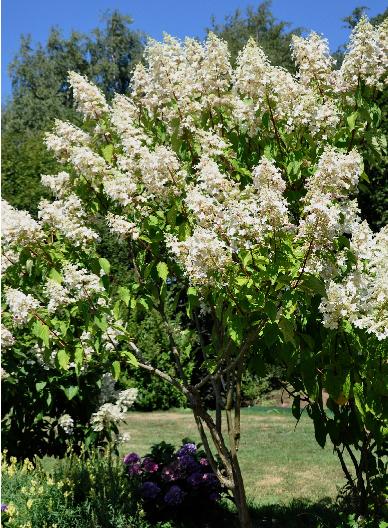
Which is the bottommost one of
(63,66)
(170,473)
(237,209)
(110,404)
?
(170,473)

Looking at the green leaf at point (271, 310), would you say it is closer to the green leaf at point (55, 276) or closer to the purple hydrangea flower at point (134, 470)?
the green leaf at point (55, 276)

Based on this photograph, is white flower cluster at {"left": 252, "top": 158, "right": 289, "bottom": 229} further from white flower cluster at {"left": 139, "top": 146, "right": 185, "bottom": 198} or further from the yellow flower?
the yellow flower

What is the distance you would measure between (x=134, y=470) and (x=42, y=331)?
200 centimetres

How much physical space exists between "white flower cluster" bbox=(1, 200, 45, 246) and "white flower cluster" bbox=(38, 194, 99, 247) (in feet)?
0.40

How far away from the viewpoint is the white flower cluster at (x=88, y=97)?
389 centimetres

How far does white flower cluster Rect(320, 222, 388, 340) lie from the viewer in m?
2.92

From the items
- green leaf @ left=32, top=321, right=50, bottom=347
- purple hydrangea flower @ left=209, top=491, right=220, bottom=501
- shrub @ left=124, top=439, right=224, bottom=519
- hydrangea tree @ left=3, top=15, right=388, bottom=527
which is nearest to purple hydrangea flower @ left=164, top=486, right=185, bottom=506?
shrub @ left=124, top=439, right=224, bottom=519

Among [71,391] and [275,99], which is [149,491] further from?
[275,99]

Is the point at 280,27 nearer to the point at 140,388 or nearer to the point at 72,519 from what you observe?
the point at 140,388

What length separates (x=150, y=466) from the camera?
5.15 metres

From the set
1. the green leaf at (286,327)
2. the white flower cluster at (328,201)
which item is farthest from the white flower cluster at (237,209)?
the green leaf at (286,327)

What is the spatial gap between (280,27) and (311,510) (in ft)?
101

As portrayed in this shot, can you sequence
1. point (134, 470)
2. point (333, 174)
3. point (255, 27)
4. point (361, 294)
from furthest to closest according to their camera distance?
point (255, 27), point (134, 470), point (361, 294), point (333, 174)

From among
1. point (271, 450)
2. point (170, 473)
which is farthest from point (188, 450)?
point (271, 450)
